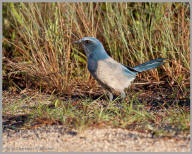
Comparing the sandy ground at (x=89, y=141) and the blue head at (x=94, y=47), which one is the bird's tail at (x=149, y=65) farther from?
the sandy ground at (x=89, y=141)

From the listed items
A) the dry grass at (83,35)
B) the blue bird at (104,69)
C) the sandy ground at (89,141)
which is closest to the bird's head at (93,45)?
the blue bird at (104,69)

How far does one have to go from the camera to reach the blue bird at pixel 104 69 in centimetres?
432

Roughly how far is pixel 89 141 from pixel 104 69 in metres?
1.47

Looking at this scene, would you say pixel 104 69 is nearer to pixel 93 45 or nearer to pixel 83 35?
pixel 93 45

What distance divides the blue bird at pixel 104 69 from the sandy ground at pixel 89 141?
1182 millimetres

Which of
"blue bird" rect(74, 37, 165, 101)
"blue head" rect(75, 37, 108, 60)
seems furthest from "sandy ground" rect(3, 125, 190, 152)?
"blue head" rect(75, 37, 108, 60)

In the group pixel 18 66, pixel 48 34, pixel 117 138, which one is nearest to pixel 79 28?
pixel 48 34

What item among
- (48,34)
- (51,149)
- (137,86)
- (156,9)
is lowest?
(51,149)

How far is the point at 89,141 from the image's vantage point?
3.04m

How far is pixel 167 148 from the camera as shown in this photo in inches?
114

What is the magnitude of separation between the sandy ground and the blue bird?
3.88 ft

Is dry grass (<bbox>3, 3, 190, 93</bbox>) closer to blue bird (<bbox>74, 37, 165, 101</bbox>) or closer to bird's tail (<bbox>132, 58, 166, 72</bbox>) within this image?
bird's tail (<bbox>132, 58, 166, 72</bbox>)

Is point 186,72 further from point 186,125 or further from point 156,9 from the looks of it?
point 186,125

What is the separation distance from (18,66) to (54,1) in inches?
44.5
